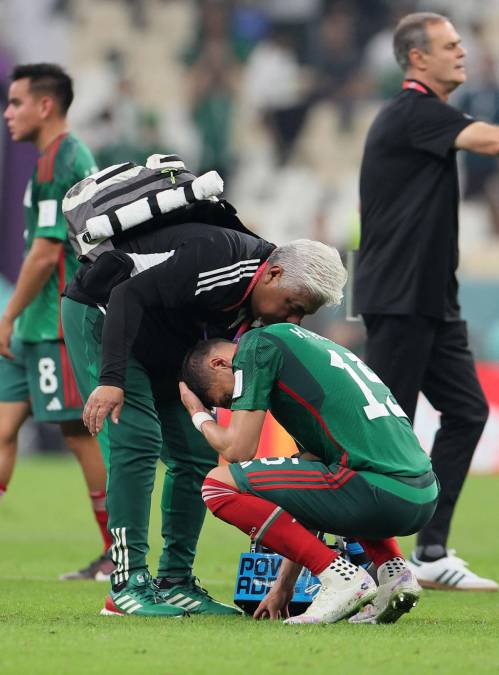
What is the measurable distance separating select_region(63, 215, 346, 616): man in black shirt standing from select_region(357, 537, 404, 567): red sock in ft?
1.76

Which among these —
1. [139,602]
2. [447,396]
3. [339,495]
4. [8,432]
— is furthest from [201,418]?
[8,432]

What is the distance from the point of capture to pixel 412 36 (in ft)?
20.1

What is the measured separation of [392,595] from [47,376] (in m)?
2.72

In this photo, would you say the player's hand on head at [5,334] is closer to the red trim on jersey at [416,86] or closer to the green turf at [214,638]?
the green turf at [214,638]

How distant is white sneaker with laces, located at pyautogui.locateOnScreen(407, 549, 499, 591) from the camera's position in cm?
600

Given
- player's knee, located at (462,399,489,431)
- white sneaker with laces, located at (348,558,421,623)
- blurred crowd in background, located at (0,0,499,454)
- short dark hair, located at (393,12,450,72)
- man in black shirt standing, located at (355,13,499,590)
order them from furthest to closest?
blurred crowd in background, located at (0,0,499,454), player's knee, located at (462,399,489,431), short dark hair, located at (393,12,450,72), man in black shirt standing, located at (355,13,499,590), white sneaker with laces, located at (348,558,421,623)

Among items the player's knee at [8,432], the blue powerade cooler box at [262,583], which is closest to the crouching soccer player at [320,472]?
A: the blue powerade cooler box at [262,583]

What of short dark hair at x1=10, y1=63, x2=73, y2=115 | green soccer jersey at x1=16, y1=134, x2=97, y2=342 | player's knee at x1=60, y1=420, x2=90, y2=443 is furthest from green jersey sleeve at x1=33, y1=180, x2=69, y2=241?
player's knee at x1=60, y1=420, x2=90, y2=443

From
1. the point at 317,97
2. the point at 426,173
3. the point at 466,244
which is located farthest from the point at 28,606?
the point at 317,97

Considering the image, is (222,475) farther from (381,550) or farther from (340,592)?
(381,550)

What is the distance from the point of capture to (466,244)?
1758cm

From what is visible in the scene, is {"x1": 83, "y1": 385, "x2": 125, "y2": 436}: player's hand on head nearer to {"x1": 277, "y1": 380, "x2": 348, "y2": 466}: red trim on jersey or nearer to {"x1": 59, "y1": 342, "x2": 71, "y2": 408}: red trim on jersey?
{"x1": 277, "y1": 380, "x2": 348, "y2": 466}: red trim on jersey

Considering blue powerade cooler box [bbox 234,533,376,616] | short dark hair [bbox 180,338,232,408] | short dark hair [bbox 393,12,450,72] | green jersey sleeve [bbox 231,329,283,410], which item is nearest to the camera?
green jersey sleeve [bbox 231,329,283,410]

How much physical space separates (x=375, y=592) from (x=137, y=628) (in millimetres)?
747
